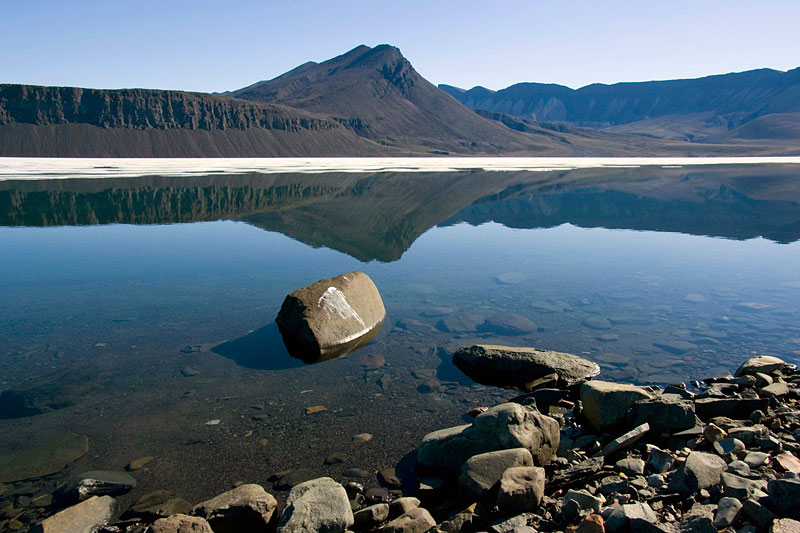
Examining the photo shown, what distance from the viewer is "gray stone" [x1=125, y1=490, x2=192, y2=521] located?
462 cm

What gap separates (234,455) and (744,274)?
13.8 metres

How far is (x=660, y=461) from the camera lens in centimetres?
486

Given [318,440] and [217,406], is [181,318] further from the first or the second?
[318,440]

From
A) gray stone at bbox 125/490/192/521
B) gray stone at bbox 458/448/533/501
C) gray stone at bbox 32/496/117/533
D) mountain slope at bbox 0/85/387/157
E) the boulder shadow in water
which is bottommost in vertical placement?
gray stone at bbox 125/490/192/521

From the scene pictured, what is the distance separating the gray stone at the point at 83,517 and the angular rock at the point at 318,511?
65.8 inches

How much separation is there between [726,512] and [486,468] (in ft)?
6.29

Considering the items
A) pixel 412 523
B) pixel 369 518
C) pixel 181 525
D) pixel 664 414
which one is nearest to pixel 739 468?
pixel 664 414

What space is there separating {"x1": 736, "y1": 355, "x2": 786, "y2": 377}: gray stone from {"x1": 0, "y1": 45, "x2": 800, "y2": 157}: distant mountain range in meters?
99.7

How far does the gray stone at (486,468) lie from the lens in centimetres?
469

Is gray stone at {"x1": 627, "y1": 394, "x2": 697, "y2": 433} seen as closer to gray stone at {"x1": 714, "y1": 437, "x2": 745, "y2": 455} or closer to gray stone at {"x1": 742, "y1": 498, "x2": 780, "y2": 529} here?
gray stone at {"x1": 714, "y1": 437, "x2": 745, "y2": 455}

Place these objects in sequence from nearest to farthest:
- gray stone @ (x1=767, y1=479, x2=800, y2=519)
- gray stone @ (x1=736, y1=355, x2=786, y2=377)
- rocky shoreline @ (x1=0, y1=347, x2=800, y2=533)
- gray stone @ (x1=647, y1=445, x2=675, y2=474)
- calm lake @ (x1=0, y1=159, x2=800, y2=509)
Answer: gray stone @ (x1=767, y1=479, x2=800, y2=519)
rocky shoreline @ (x1=0, y1=347, x2=800, y2=533)
gray stone @ (x1=647, y1=445, x2=675, y2=474)
calm lake @ (x1=0, y1=159, x2=800, y2=509)
gray stone @ (x1=736, y1=355, x2=786, y2=377)

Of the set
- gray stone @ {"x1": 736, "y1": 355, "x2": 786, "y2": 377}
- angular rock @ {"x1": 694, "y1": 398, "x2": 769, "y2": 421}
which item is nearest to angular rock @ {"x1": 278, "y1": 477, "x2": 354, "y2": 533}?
angular rock @ {"x1": 694, "y1": 398, "x2": 769, "y2": 421}

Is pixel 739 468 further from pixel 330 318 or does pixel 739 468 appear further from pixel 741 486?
pixel 330 318

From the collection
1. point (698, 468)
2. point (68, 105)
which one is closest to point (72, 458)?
point (698, 468)
